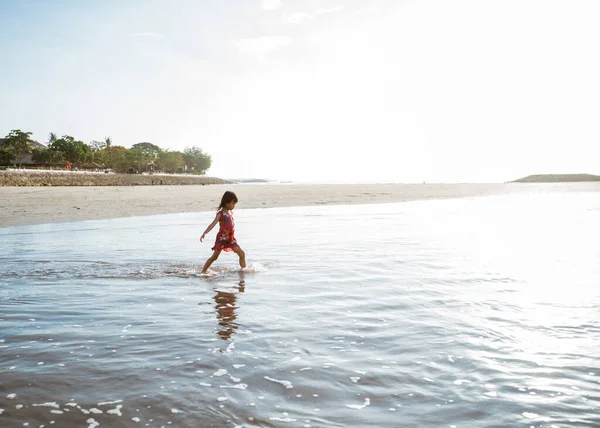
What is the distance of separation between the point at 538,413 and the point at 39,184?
62914 millimetres

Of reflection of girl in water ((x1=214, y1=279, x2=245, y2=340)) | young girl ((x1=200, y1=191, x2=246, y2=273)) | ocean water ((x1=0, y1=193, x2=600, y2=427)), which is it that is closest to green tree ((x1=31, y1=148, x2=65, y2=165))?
ocean water ((x1=0, y1=193, x2=600, y2=427))

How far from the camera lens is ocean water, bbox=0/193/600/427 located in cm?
397

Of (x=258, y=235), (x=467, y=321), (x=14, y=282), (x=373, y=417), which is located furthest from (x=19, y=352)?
(x=258, y=235)

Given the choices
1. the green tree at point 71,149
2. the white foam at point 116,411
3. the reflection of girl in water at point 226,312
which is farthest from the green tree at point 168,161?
the white foam at point 116,411

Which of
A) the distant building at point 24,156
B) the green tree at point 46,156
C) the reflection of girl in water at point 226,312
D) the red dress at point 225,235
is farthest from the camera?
the green tree at point 46,156

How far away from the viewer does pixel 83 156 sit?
422ft

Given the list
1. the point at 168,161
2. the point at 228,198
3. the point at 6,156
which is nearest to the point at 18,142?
the point at 6,156

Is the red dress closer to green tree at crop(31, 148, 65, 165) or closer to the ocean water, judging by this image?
the ocean water

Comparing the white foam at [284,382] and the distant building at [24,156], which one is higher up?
the distant building at [24,156]

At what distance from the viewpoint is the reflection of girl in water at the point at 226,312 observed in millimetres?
6012

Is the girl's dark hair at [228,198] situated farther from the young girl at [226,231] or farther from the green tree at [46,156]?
the green tree at [46,156]

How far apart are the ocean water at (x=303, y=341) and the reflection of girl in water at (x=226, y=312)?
0.11ft

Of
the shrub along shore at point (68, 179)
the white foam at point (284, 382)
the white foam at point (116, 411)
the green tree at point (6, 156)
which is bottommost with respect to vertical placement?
the white foam at point (116, 411)

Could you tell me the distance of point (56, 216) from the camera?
23.4 m
